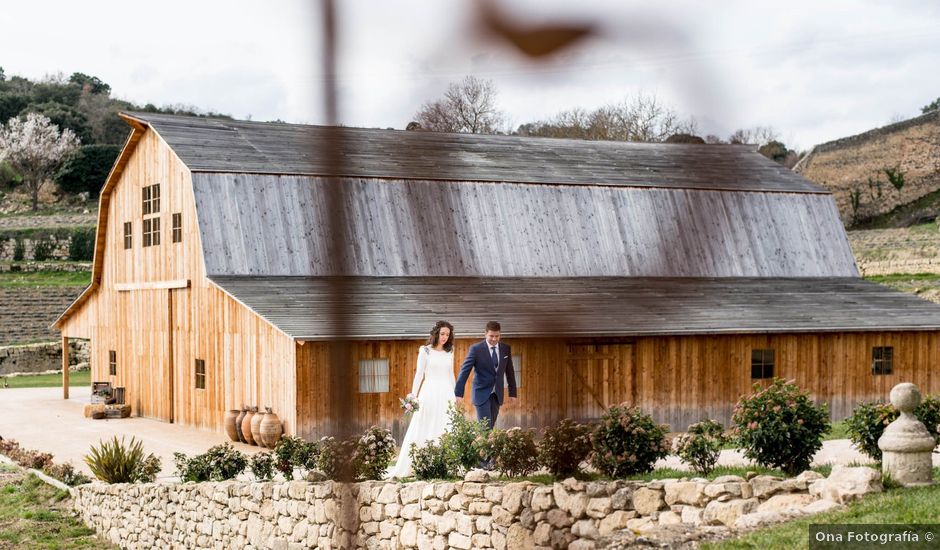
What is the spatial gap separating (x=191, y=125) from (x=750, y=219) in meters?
21.3

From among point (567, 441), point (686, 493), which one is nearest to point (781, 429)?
point (686, 493)

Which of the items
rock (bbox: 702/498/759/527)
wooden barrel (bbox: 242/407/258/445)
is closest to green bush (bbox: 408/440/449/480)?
rock (bbox: 702/498/759/527)

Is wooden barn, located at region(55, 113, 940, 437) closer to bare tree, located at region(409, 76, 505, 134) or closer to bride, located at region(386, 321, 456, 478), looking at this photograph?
bare tree, located at region(409, 76, 505, 134)

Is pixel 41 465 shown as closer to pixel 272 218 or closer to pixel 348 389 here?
pixel 272 218

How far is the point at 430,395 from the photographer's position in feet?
41.1

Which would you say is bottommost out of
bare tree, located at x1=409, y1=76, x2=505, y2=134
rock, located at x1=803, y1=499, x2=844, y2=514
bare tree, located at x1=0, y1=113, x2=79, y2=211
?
rock, located at x1=803, y1=499, x2=844, y2=514

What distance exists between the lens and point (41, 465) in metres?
17.7

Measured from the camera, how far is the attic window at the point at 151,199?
23.6 metres

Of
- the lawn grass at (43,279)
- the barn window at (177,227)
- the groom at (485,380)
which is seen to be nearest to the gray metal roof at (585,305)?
the groom at (485,380)

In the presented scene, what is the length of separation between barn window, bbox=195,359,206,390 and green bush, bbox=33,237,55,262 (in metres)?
44.0

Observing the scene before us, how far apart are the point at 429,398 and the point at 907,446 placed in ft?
18.2

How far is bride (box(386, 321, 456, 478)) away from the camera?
12422 millimetres

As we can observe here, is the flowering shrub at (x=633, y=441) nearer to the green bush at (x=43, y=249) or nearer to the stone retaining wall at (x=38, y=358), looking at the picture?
the stone retaining wall at (x=38, y=358)

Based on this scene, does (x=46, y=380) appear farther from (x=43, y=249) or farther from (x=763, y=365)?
(x=43, y=249)
